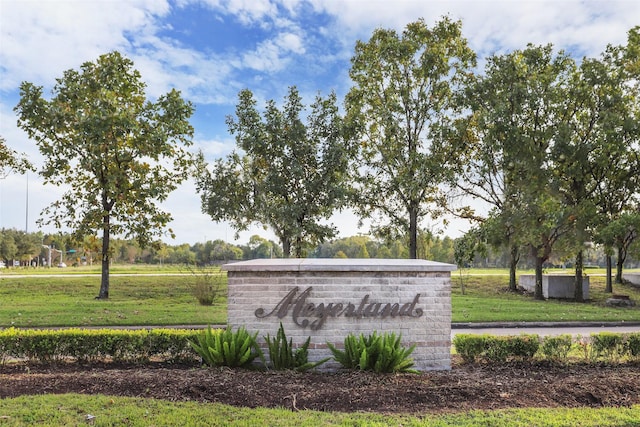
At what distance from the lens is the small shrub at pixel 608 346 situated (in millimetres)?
9336

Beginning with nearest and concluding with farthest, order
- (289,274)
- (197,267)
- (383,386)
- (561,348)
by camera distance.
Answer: (383,386) → (289,274) → (561,348) → (197,267)

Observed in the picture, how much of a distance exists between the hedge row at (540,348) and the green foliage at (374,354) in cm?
172

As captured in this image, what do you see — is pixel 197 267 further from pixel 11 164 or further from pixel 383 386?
pixel 383 386

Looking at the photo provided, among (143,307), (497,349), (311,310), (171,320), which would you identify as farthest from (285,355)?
(143,307)

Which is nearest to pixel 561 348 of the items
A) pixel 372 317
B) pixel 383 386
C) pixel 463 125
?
pixel 372 317

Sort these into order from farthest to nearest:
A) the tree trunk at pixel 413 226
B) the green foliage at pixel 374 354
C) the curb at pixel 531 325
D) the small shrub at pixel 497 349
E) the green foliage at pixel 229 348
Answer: the tree trunk at pixel 413 226 < the curb at pixel 531 325 < the small shrub at pixel 497 349 < the green foliage at pixel 229 348 < the green foliage at pixel 374 354

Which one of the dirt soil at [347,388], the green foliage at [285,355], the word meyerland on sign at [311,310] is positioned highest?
the word meyerland on sign at [311,310]

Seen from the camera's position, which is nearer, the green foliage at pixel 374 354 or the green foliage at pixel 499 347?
the green foliage at pixel 374 354

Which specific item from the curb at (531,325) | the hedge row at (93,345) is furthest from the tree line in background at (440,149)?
the hedge row at (93,345)

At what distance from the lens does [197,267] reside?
22359 millimetres

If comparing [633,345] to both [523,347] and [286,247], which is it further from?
[286,247]

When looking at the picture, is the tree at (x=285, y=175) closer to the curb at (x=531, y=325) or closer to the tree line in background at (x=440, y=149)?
the tree line in background at (x=440, y=149)

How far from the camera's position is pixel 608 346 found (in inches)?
368

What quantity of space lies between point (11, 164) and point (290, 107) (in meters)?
12.6
